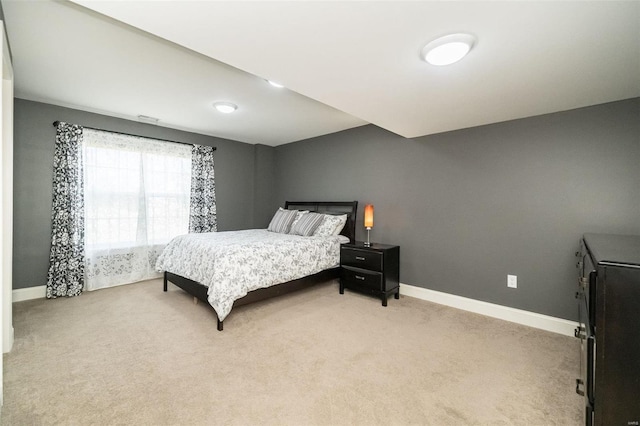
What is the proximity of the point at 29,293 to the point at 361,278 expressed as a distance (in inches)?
156

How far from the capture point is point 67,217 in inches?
137

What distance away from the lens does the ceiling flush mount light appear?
152 cm

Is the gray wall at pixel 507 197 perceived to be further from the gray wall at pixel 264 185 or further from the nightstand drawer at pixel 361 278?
the gray wall at pixel 264 185

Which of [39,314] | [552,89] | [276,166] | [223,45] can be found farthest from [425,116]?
[39,314]

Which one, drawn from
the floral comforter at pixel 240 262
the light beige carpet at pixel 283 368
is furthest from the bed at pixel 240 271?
the light beige carpet at pixel 283 368

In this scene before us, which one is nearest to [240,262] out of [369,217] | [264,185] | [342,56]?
[369,217]

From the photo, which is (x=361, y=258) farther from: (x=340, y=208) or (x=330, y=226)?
(x=340, y=208)

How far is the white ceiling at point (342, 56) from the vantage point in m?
1.35

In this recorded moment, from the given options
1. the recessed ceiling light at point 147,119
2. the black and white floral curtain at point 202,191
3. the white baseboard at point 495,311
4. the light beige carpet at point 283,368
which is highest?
the recessed ceiling light at point 147,119

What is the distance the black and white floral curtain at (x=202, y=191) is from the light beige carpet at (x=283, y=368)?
72.7 inches

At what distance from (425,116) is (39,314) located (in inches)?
173

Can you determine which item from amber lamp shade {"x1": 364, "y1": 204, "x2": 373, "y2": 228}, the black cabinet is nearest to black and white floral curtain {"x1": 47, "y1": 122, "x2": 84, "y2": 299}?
amber lamp shade {"x1": 364, "y1": 204, "x2": 373, "y2": 228}

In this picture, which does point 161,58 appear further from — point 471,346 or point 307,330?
point 471,346

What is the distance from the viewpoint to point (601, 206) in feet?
7.98
